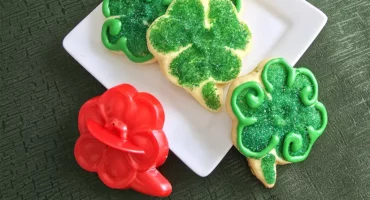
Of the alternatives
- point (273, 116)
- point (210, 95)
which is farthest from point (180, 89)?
point (273, 116)

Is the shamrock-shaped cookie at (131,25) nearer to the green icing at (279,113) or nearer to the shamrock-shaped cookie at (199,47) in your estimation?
the shamrock-shaped cookie at (199,47)

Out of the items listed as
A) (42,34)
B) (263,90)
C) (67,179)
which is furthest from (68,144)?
(263,90)

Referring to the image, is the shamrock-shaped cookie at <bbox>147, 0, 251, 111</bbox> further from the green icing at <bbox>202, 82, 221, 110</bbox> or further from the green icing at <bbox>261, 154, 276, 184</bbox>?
the green icing at <bbox>261, 154, 276, 184</bbox>

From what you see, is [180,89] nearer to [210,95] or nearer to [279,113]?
[210,95]

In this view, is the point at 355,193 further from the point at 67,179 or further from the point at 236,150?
the point at 67,179

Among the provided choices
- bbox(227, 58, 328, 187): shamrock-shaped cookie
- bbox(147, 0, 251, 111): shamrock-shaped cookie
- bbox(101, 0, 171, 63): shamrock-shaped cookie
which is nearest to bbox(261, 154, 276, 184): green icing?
bbox(227, 58, 328, 187): shamrock-shaped cookie

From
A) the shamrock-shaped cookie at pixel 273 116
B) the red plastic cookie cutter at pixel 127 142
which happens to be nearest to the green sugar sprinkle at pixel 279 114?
the shamrock-shaped cookie at pixel 273 116
